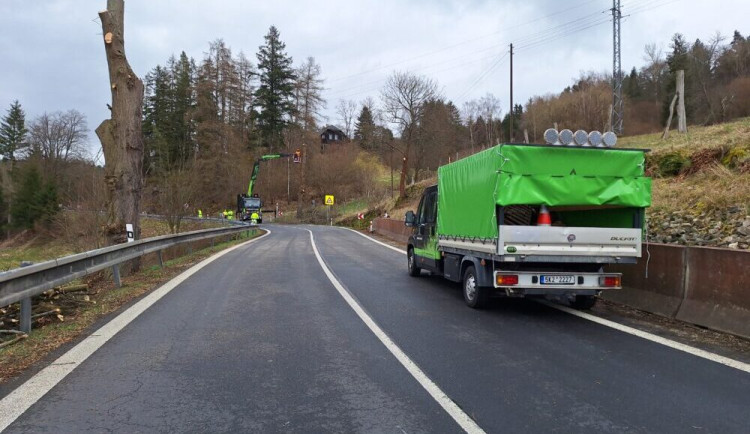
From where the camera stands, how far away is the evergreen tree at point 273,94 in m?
63.1

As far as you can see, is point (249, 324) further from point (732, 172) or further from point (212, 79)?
point (212, 79)

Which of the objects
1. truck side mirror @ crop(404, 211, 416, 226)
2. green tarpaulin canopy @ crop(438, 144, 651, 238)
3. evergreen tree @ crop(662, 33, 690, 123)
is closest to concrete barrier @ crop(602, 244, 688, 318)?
green tarpaulin canopy @ crop(438, 144, 651, 238)

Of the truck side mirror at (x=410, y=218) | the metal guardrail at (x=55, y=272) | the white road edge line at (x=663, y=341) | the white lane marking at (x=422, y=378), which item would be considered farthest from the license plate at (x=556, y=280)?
the metal guardrail at (x=55, y=272)

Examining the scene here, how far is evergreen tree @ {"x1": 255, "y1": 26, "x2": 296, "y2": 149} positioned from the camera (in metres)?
63.1

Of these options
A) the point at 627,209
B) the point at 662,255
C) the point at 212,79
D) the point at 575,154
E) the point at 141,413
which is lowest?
the point at 141,413

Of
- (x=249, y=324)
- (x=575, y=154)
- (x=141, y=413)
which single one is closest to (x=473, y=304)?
(x=575, y=154)

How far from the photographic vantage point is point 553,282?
7312mm

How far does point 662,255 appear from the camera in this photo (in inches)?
297

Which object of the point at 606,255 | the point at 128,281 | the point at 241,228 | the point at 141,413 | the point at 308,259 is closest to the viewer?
the point at 141,413

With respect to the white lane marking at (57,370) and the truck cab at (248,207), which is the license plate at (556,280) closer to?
the white lane marking at (57,370)

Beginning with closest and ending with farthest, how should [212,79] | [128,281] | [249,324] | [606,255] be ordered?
[249,324] < [606,255] < [128,281] < [212,79]

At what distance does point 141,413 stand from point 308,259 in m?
12.4

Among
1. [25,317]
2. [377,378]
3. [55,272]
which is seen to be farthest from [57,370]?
[377,378]

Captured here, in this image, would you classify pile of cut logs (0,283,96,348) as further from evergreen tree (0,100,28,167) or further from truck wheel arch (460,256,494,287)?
evergreen tree (0,100,28,167)
